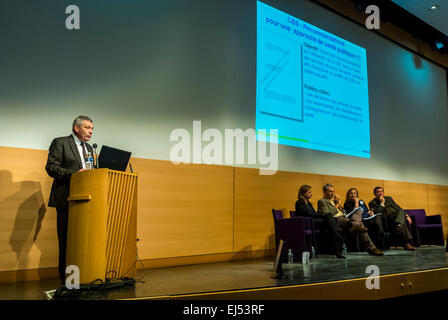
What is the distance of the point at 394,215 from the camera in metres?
5.76

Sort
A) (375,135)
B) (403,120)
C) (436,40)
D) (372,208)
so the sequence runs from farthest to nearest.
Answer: (436,40) → (403,120) → (375,135) → (372,208)

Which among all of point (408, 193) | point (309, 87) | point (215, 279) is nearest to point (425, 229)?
point (408, 193)

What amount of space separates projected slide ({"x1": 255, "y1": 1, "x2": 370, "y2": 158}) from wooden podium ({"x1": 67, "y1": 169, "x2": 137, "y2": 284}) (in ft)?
9.18

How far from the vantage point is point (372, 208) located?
19.4 ft

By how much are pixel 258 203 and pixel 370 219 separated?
67.1 inches

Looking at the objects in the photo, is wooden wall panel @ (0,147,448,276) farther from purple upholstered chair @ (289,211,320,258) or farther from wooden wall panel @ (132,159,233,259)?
purple upholstered chair @ (289,211,320,258)

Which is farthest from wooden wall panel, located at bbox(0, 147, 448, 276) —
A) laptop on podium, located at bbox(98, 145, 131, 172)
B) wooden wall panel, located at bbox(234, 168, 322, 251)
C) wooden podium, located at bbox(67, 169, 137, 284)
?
laptop on podium, located at bbox(98, 145, 131, 172)

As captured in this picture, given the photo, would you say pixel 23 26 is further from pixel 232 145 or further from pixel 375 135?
pixel 375 135

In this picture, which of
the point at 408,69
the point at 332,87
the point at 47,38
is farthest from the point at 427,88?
the point at 47,38

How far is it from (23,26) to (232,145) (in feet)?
8.48

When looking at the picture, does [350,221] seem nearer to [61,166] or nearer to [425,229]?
[425,229]

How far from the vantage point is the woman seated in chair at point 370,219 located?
5.43 metres
